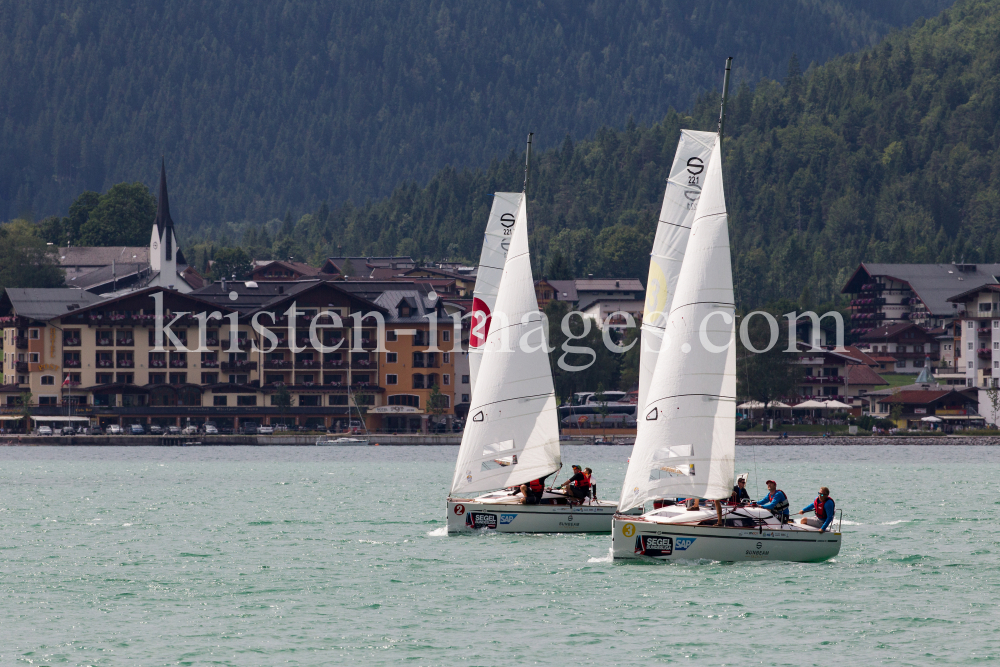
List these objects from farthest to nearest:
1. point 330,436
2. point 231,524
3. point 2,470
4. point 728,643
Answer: point 330,436 < point 2,470 < point 231,524 < point 728,643

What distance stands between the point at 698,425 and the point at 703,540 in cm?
261

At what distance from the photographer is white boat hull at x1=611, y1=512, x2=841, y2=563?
36531 mm

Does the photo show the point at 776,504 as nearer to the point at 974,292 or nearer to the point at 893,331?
the point at 974,292

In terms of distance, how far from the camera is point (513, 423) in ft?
148

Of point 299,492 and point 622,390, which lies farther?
point 622,390

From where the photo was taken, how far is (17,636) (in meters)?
30.9

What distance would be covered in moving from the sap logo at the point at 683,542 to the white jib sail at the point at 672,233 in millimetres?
5138

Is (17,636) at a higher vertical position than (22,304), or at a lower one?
lower

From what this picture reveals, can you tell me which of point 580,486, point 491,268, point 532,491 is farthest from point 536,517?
point 491,268

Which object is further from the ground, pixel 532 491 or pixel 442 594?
pixel 532 491

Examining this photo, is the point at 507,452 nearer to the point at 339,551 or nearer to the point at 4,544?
the point at 339,551

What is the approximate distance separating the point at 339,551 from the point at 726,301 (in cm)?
1443

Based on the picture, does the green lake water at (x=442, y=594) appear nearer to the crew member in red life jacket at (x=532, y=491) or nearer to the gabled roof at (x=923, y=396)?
the crew member in red life jacket at (x=532, y=491)

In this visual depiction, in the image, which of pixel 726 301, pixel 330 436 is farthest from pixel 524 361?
pixel 330 436
